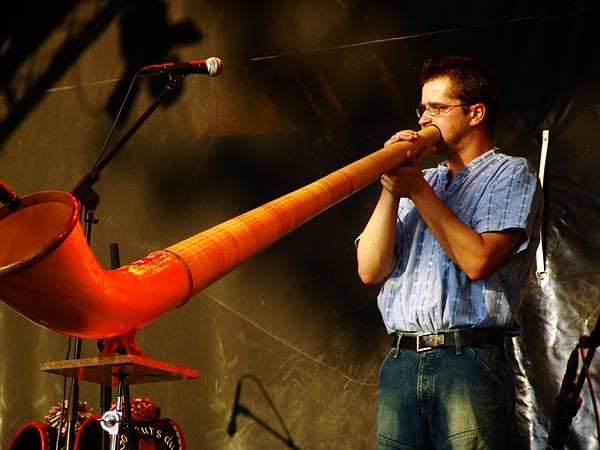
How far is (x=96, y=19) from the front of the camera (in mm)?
4156

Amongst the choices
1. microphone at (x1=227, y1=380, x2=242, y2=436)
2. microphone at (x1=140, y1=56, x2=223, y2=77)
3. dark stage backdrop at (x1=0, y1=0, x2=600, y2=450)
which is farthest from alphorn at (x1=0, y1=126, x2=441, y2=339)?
microphone at (x1=227, y1=380, x2=242, y2=436)

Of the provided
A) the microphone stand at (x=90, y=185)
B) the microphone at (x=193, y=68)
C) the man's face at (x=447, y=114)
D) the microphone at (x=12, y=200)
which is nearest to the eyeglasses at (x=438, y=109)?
the man's face at (x=447, y=114)

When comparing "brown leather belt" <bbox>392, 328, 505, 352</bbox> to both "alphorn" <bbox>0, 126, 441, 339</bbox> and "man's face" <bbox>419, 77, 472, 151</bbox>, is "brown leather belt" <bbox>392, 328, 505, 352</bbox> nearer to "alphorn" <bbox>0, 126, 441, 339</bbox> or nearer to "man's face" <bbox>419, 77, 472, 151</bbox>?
"man's face" <bbox>419, 77, 472, 151</bbox>

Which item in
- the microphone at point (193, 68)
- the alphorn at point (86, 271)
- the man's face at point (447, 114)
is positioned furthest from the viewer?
the microphone at point (193, 68)

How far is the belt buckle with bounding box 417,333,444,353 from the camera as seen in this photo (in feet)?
5.92

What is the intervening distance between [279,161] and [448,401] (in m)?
1.85

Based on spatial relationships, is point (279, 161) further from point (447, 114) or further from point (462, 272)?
point (462, 272)

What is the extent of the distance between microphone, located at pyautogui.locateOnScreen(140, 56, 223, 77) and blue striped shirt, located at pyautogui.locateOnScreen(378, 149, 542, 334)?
880mm

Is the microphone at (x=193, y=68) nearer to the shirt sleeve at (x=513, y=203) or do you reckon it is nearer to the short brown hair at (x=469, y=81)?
the short brown hair at (x=469, y=81)

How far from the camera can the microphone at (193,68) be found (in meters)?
2.53

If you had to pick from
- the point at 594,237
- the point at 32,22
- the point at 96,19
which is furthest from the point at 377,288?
the point at 32,22

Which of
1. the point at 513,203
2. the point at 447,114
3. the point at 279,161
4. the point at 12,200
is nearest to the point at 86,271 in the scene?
the point at 12,200

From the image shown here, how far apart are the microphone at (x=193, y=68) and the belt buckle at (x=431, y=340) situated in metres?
1.14

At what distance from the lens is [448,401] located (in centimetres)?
176
